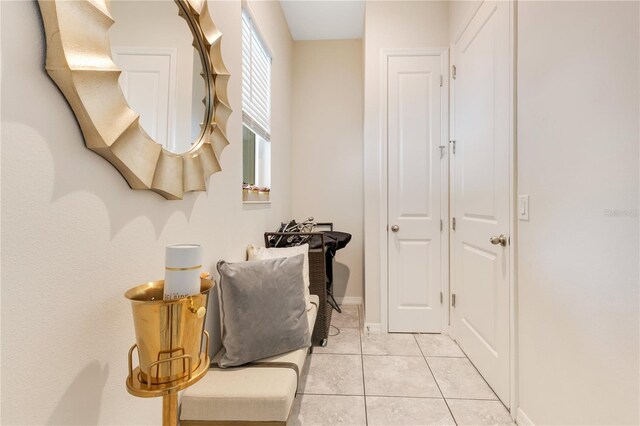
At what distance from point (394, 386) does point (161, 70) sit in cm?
212

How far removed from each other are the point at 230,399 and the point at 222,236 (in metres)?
0.80

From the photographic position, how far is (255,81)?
220 cm

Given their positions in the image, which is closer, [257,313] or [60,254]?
[60,254]

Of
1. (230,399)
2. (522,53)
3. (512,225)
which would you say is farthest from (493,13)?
(230,399)

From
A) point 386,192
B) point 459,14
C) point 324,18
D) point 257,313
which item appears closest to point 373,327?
point 386,192

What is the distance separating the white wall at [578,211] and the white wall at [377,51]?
1199 mm

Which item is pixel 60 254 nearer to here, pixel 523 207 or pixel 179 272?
pixel 179 272

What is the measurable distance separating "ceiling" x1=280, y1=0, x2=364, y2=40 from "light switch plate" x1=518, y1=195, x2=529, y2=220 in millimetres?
2551

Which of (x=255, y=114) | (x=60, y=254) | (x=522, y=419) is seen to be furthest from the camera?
(x=255, y=114)

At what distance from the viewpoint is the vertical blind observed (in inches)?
78.2

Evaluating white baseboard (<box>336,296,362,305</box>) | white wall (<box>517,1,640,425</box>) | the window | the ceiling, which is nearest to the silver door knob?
white wall (<box>517,1,640,425</box>)

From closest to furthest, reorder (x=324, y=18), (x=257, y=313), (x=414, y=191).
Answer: (x=257, y=313), (x=414, y=191), (x=324, y=18)

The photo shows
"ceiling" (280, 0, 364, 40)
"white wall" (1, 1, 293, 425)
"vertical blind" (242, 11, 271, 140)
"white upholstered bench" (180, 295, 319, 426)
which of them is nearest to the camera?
"white wall" (1, 1, 293, 425)

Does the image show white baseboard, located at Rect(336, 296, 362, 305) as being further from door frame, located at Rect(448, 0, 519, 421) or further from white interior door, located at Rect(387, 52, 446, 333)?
door frame, located at Rect(448, 0, 519, 421)
